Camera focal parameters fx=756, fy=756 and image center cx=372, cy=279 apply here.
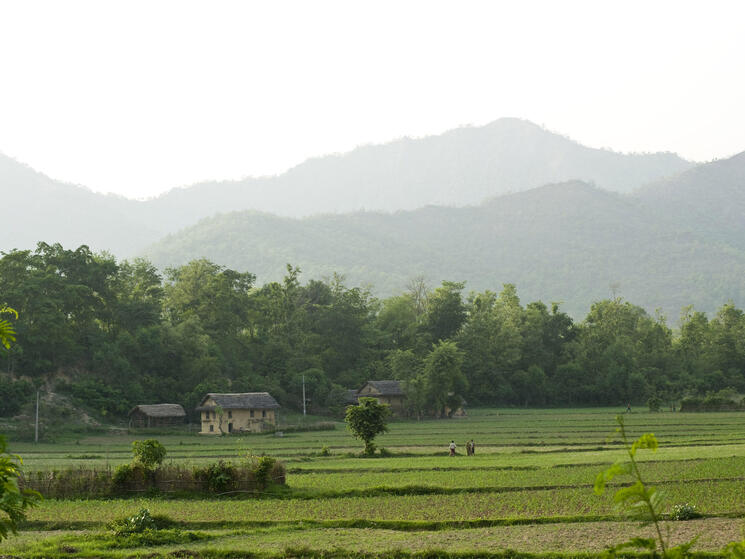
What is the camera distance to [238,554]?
58.1 feet

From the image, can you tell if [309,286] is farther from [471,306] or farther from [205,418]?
[205,418]

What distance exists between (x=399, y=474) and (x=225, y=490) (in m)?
8.43

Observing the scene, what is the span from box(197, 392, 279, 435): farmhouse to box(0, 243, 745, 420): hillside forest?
230 inches

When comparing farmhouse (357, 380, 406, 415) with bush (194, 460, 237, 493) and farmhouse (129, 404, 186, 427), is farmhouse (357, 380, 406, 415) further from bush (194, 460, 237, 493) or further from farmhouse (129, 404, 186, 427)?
bush (194, 460, 237, 493)

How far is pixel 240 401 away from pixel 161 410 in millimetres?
7064

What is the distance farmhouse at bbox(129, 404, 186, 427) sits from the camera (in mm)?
67188

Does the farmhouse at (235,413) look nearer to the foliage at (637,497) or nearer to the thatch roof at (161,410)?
the thatch roof at (161,410)

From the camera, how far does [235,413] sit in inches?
2692

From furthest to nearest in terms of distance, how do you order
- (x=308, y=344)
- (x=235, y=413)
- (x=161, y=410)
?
1. (x=308, y=344)
2. (x=235, y=413)
3. (x=161, y=410)

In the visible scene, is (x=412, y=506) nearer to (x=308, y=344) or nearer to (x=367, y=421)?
(x=367, y=421)

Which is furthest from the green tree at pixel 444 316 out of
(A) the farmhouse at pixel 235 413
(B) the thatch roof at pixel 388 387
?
(A) the farmhouse at pixel 235 413

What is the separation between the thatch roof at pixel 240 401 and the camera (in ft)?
223

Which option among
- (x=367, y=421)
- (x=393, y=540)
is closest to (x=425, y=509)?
(x=393, y=540)

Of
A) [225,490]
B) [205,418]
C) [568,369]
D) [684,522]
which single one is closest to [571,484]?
[684,522]
